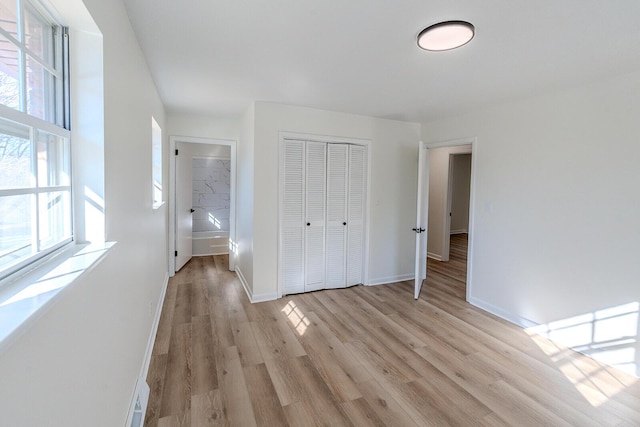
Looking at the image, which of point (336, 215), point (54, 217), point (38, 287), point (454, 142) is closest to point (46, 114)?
point (54, 217)

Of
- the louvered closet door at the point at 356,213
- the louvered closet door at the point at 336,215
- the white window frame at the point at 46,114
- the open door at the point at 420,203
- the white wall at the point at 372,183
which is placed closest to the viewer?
the white window frame at the point at 46,114


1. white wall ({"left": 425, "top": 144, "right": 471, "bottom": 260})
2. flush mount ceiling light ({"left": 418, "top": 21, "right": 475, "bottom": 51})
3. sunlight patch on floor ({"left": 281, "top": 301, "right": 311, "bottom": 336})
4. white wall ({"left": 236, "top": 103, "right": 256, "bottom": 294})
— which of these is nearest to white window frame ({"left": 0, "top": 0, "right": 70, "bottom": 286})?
flush mount ceiling light ({"left": 418, "top": 21, "right": 475, "bottom": 51})

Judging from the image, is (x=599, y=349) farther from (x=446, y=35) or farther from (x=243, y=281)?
(x=243, y=281)

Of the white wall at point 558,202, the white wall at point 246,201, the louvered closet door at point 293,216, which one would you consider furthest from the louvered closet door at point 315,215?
the white wall at point 558,202

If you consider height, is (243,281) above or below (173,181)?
below

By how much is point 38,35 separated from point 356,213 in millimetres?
3432

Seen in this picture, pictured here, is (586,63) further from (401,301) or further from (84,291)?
(84,291)

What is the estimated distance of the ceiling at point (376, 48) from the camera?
5.14 ft

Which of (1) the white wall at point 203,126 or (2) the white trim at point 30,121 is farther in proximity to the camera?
(1) the white wall at point 203,126

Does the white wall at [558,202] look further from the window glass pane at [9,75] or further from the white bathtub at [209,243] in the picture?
the white bathtub at [209,243]

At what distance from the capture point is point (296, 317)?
311 cm

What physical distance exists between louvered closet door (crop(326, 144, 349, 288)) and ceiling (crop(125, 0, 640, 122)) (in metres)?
0.86

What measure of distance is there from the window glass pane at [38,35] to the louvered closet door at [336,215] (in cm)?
290

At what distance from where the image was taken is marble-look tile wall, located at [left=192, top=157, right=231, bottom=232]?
5.84 meters
